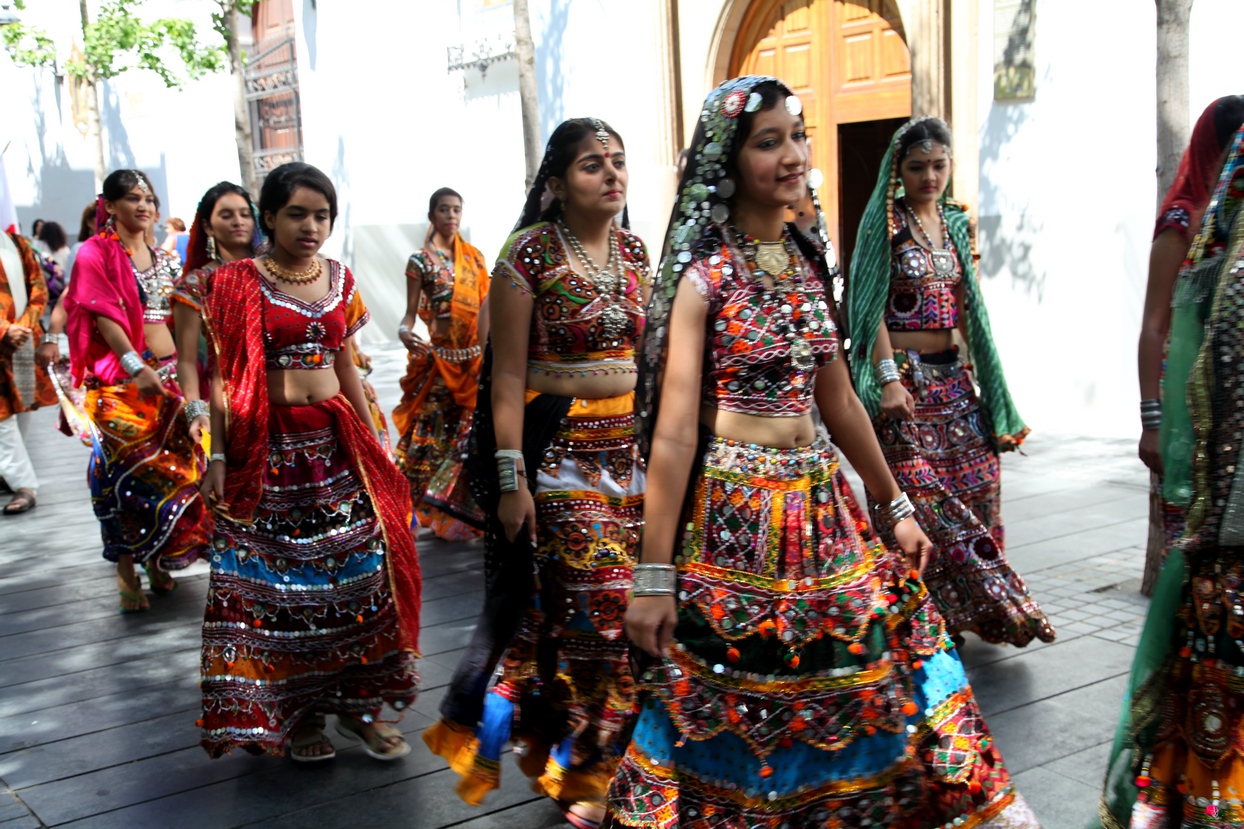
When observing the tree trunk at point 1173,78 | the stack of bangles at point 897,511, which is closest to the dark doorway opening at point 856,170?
the tree trunk at point 1173,78

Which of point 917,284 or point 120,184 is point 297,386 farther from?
point 120,184

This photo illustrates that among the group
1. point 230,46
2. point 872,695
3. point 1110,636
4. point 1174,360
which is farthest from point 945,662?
point 230,46

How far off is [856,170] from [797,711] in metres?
10.3

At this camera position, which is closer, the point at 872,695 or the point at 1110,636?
the point at 872,695

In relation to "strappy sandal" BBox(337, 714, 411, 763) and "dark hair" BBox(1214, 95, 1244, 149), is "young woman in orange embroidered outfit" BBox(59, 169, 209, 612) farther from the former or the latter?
"dark hair" BBox(1214, 95, 1244, 149)

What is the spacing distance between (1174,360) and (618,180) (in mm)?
1665

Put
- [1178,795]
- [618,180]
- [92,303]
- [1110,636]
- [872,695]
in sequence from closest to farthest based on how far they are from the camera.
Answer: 1. [872,695]
2. [1178,795]
3. [618,180]
4. [1110,636]
5. [92,303]

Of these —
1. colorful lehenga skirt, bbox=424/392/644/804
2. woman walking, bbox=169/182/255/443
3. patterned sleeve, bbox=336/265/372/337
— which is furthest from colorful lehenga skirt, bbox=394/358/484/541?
colorful lehenga skirt, bbox=424/392/644/804

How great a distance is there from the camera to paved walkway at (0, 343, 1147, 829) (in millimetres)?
3793

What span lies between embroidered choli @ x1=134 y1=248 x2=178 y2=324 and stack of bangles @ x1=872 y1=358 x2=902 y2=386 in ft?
11.9

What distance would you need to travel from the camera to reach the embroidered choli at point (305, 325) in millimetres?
4145

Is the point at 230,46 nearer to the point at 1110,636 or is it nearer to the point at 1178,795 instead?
the point at 1110,636

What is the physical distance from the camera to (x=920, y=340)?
489 centimetres

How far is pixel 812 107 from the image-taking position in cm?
1106
